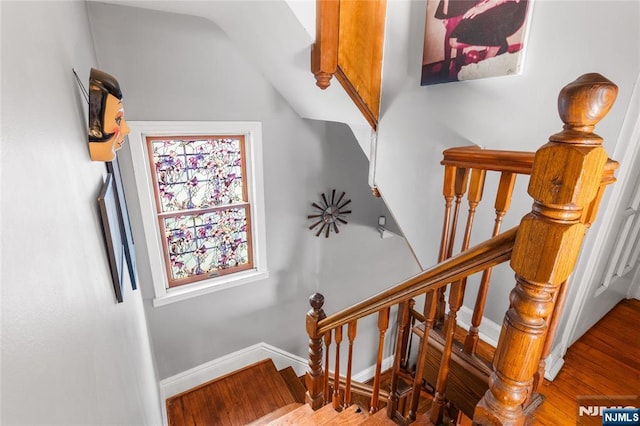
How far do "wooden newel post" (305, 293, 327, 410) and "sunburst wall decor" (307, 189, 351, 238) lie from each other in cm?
157

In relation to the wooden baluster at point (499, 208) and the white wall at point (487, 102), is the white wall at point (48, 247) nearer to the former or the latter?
the wooden baluster at point (499, 208)

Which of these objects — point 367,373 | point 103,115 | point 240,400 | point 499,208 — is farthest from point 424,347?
point 367,373

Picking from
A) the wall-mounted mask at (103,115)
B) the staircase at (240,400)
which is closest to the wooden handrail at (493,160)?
the wall-mounted mask at (103,115)

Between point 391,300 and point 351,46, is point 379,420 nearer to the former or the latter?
point 391,300

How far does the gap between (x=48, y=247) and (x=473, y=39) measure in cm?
191

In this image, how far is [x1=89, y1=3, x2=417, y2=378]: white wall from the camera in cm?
226

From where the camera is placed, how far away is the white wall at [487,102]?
1160 millimetres

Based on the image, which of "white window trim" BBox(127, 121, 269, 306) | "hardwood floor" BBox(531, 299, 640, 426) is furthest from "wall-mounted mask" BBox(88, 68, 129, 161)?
"hardwood floor" BBox(531, 299, 640, 426)

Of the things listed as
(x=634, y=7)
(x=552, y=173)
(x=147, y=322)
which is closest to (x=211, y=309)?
(x=147, y=322)

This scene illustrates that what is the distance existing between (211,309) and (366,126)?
7.63 ft

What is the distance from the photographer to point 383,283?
13.4 ft

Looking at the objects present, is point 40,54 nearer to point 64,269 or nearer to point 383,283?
point 64,269

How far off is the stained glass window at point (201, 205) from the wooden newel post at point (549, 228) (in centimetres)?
262

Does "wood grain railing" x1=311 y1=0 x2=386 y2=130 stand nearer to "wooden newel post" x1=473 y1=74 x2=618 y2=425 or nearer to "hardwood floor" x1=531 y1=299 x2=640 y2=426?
"wooden newel post" x1=473 y1=74 x2=618 y2=425
